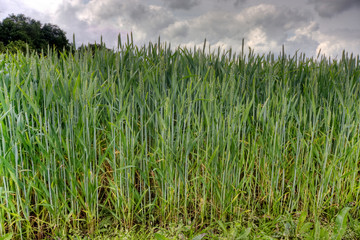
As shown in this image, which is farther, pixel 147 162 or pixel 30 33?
pixel 30 33

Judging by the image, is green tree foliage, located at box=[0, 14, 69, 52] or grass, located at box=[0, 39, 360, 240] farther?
green tree foliage, located at box=[0, 14, 69, 52]

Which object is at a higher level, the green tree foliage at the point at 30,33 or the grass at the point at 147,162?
the green tree foliage at the point at 30,33

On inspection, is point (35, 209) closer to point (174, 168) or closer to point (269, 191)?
point (174, 168)

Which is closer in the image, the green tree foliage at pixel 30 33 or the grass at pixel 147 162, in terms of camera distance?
the grass at pixel 147 162

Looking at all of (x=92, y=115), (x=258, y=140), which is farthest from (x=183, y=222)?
(x=92, y=115)

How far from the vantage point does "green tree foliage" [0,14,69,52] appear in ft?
83.6

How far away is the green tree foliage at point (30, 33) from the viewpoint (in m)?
25.5

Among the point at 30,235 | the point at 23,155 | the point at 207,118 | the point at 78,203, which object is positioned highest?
the point at 207,118

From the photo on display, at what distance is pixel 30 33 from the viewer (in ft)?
90.1

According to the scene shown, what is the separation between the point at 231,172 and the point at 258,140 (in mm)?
373

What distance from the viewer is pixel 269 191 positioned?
270 centimetres

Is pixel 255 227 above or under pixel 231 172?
under

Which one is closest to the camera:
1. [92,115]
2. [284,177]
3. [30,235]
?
[92,115]

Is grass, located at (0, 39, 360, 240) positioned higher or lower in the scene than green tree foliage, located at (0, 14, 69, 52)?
lower
